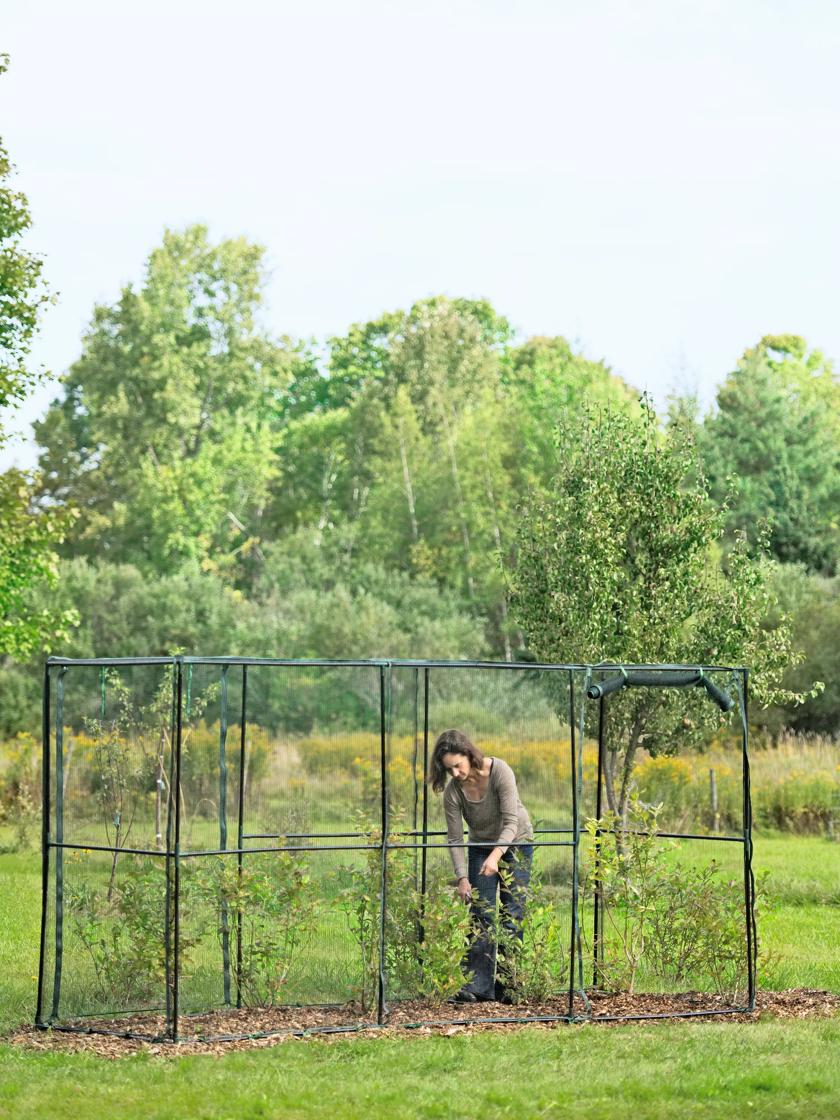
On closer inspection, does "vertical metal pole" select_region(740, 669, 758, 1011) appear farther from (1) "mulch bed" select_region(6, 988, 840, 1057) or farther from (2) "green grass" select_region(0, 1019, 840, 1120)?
(2) "green grass" select_region(0, 1019, 840, 1120)

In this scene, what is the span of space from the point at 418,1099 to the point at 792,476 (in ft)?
101

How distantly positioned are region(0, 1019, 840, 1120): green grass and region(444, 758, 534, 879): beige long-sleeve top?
3.95 ft

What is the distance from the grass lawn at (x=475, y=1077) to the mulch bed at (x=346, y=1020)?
20 centimetres

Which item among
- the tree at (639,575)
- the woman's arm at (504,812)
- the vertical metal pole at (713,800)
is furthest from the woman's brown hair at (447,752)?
the vertical metal pole at (713,800)

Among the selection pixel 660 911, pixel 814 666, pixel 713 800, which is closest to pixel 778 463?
pixel 814 666

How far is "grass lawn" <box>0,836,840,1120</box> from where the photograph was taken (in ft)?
23.1

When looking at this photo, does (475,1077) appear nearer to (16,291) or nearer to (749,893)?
(749,893)

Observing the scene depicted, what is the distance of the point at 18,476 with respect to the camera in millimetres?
19906

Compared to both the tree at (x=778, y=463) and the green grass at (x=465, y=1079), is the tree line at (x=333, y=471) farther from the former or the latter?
the green grass at (x=465, y=1079)

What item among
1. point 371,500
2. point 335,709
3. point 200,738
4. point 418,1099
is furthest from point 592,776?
point 371,500

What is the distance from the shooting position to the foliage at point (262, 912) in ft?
29.2

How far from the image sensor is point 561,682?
49.8ft

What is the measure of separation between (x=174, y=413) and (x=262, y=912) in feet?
114

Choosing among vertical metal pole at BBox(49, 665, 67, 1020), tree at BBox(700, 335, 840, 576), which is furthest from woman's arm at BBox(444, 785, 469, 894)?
tree at BBox(700, 335, 840, 576)
